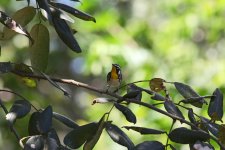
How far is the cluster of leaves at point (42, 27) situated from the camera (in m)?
1.05

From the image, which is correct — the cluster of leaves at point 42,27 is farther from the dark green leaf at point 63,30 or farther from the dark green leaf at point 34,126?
the dark green leaf at point 34,126

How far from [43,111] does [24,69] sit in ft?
0.38

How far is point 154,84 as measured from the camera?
3.95 feet

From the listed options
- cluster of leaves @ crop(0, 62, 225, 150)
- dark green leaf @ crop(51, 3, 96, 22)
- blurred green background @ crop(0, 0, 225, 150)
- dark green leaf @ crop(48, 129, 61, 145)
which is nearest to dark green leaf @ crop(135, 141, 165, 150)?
cluster of leaves @ crop(0, 62, 225, 150)

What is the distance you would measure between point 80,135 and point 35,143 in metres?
0.10

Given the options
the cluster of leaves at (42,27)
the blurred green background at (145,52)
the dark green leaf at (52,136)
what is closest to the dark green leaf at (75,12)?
the cluster of leaves at (42,27)

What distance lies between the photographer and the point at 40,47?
122 cm

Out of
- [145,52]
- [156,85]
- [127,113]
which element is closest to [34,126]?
[127,113]

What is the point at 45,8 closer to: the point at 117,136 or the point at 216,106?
the point at 117,136

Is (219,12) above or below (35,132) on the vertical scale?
below

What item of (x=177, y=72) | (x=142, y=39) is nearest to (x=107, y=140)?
(x=177, y=72)

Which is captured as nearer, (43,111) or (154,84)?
(43,111)

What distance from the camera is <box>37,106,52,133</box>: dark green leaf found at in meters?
1.03

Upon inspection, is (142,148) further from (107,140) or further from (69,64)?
(69,64)
